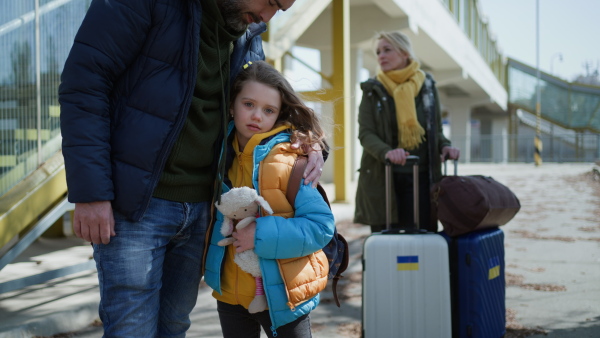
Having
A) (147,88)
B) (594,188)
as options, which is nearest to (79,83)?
(147,88)

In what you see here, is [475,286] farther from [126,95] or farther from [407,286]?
[126,95]

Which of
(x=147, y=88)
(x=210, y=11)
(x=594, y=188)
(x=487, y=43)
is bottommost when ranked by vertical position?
(x=594, y=188)

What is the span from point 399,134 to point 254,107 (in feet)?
6.30

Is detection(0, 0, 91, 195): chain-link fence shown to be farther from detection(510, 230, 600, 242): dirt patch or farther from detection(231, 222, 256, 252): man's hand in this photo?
detection(510, 230, 600, 242): dirt patch

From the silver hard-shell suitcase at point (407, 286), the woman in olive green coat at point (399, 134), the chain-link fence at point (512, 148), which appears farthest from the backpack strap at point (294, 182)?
the chain-link fence at point (512, 148)

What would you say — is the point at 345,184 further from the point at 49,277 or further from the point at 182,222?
the point at 182,222

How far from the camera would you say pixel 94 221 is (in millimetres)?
1778

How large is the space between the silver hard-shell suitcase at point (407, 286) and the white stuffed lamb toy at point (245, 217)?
1.19 metres

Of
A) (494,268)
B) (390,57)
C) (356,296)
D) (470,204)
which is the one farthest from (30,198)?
(494,268)

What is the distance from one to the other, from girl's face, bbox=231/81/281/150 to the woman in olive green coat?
171 centimetres

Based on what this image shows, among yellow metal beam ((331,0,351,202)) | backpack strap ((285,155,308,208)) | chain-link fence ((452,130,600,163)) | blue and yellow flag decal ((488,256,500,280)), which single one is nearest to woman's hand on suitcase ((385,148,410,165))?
blue and yellow flag decal ((488,256,500,280))

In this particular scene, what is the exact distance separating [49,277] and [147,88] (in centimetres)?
278

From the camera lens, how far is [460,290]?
10.7 feet

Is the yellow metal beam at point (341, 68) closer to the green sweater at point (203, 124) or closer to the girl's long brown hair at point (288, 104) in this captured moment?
the girl's long brown hair at point (288, 104)
